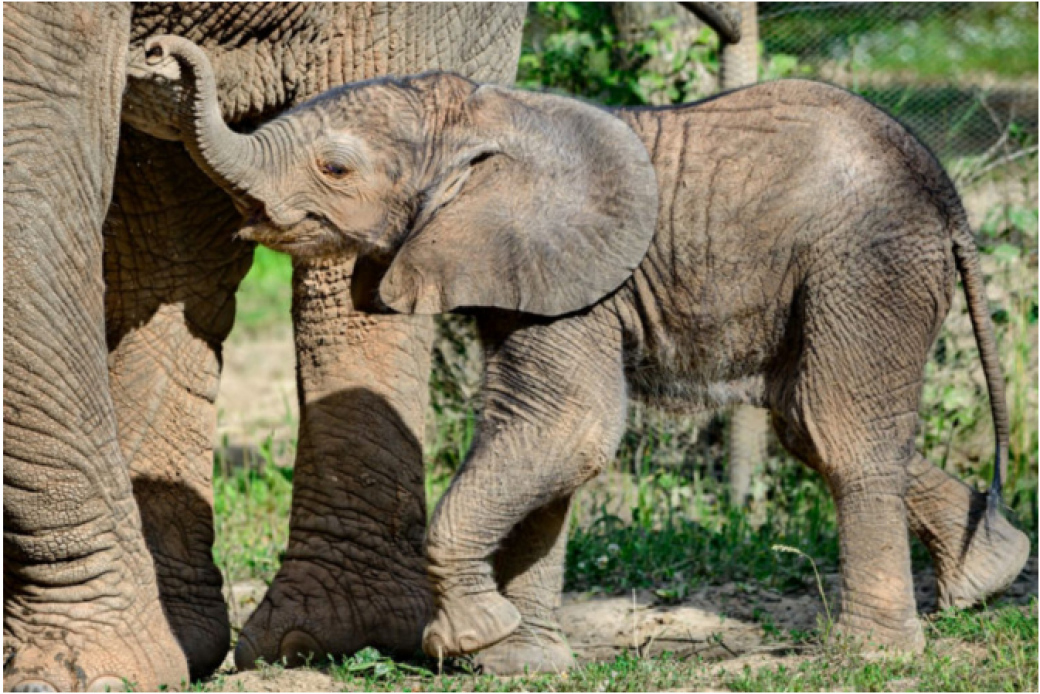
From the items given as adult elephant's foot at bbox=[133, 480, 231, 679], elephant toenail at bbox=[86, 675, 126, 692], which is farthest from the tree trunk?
elephant toenail at bbox=[86, 675, 126, 692]

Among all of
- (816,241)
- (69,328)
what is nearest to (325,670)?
(69,328)

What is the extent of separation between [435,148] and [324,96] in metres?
0.30

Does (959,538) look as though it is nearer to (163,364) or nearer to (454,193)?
(454,193)

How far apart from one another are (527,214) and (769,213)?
23.6 inches

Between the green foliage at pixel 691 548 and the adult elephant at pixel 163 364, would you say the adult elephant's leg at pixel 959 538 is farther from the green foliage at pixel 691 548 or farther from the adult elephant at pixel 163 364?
the adult elephant at pixel 163 364

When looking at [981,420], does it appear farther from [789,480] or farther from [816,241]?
[816,241]

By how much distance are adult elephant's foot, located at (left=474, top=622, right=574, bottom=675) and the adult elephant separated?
1.55ft

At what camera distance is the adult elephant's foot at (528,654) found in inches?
184

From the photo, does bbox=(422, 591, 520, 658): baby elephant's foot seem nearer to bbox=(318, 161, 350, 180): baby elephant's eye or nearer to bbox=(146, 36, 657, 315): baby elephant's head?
bbox=(146, 36, 657, 315): baby elephant's head

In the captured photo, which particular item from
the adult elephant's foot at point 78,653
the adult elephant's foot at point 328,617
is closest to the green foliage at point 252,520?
the adult elephant's foot at point 328,617

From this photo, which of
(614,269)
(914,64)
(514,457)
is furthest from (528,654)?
(914,64)

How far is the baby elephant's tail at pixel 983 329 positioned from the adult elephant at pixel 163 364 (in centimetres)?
142

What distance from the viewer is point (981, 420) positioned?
688cm

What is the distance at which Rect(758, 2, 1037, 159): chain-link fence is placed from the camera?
705 cm
